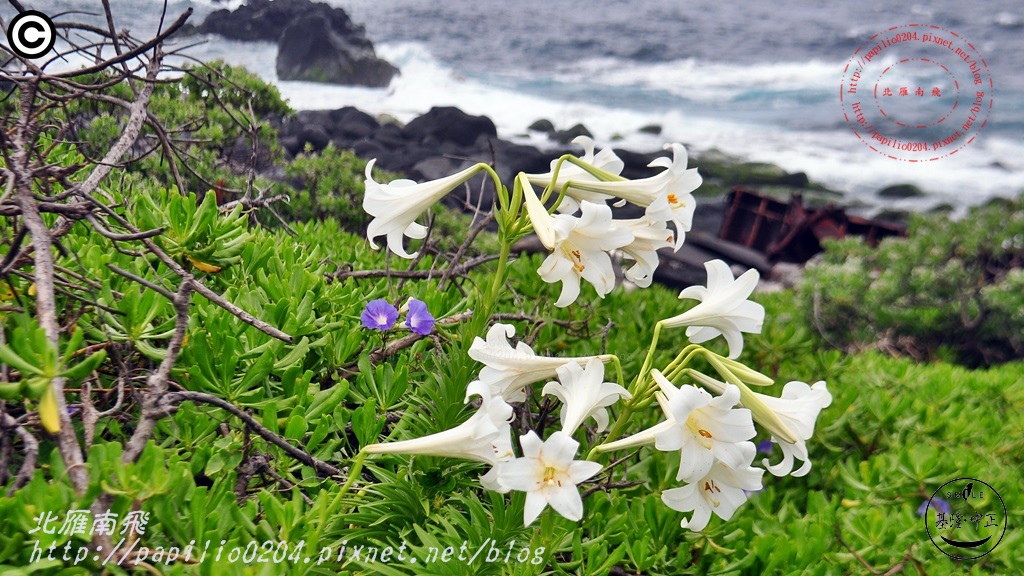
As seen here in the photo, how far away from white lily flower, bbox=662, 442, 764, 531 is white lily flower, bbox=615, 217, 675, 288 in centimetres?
29

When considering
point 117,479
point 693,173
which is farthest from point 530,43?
point 117,479

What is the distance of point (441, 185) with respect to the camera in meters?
1.08

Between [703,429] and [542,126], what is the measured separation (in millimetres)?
5261

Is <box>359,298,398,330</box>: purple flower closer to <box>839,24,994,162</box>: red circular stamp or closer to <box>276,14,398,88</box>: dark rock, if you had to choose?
<box>276,14,398,88</box>: dark rock

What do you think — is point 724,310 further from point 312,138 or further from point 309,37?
point 309,37

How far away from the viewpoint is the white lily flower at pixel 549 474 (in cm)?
76

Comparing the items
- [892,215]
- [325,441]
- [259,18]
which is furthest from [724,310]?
[892,215]

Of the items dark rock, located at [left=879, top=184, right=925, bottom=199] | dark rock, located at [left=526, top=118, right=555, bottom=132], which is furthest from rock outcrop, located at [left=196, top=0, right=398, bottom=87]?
dark rock, located at [left=879, top=184, right=925, bottom=199]

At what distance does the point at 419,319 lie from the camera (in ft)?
4.25

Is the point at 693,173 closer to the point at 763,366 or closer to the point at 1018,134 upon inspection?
the point at 763,366

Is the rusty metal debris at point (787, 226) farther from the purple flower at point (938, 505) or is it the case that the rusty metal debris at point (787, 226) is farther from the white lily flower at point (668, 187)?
the white lily flower at point (668, 187)

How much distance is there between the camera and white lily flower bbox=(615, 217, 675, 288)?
3.44 feet

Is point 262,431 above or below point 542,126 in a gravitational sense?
below

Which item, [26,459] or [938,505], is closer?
[26,459]
